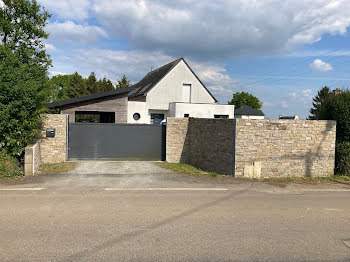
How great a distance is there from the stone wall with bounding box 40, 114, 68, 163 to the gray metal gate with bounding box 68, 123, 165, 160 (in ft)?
1.19

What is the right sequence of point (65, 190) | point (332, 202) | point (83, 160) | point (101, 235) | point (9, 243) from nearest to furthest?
point (9, 243), point (101, 235), point (332, 202), point (65, 190), point (83, 160)

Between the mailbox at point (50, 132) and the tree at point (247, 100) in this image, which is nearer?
the mailbox at point (50, 132)

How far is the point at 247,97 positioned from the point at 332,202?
78649 millimetres

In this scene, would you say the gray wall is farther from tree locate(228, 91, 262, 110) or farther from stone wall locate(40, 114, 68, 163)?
tree locate(228, 91, 262, 110)

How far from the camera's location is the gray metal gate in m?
14.3

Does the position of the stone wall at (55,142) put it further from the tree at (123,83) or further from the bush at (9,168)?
the tree at (123,83)

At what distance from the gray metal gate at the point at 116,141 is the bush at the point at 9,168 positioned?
3911mm

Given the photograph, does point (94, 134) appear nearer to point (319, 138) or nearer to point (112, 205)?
point (112, 205)

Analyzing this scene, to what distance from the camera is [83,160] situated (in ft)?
46.8

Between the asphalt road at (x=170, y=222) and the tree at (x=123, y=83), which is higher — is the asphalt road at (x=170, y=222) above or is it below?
below

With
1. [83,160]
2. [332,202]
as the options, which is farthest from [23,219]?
[83,160]

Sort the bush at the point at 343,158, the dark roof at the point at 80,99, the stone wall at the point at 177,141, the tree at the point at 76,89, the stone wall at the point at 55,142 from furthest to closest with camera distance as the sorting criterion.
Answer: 1. the tree at the point at 76,89
2. the dark roof at the point at 80,99
3. the stone wall at the point at 177,141
4. the stone wall at the point at 55,142
5. the bush at the point at 343,158

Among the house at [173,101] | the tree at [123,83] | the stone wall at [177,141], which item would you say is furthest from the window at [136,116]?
the tree at [123,83]

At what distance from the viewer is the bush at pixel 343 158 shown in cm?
1126
